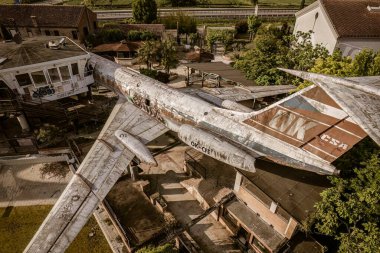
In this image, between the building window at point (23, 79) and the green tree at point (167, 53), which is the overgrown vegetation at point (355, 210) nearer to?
the building window at point (23, 79)

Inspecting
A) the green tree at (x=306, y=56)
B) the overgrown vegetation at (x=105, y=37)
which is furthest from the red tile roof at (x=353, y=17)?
the overgrown vegetation at (x=105, y=37)

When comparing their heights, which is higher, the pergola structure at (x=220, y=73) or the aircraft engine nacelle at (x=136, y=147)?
the pergola structure at (x=220, y=73)

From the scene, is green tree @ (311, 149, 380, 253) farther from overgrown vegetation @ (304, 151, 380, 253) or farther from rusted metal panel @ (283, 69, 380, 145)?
rusted metal panel @ (283, 69, 380, 145)

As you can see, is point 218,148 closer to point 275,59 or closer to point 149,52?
point 275,59

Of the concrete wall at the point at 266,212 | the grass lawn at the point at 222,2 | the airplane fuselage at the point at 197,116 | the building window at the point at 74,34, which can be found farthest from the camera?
the grass lawn at the point at 222,2

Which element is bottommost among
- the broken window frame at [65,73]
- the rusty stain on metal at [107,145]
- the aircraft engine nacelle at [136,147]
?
the rusty stain on metal at [107,145]

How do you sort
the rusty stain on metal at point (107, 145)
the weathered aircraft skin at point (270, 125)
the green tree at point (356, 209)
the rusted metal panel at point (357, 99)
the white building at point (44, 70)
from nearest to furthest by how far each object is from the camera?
the rusted metal panel at point (357, 99) < the green tree at point (356, 209) < the weathered aircraft skin at point (270, 125) < the rusty stain on metal at point (107, 145) < the white building at point (44, 70)

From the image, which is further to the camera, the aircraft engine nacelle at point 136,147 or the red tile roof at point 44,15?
the red tile roof at point 44,15
